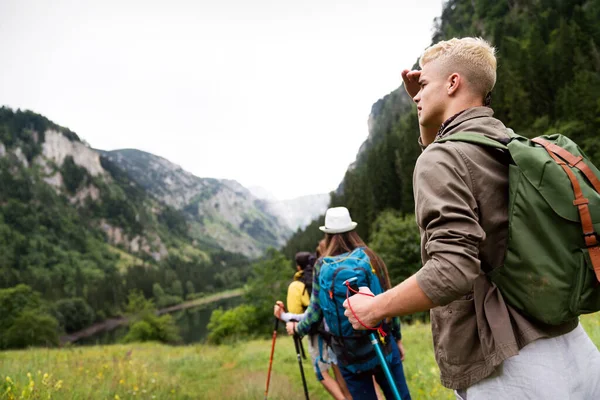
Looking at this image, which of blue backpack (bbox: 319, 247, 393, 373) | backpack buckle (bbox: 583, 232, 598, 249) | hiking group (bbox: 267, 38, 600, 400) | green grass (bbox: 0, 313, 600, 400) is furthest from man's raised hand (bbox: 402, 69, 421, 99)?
green grass (bbox: 0, 313, 600, 400)

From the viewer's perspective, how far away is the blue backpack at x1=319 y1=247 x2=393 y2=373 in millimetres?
3848

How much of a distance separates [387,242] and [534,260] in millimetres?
34384

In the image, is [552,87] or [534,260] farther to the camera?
[552,87]

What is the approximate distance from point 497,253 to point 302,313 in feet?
15.0

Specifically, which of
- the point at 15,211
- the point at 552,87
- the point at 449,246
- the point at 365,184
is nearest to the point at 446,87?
the point at 449,246

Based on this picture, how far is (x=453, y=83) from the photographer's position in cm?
191

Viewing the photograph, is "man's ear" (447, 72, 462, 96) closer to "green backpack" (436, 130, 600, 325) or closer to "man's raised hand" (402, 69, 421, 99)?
"man's raised hand" (402, 69, 421, 99)

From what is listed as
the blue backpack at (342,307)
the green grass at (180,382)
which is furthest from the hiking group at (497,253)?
the green grass at (180,382)

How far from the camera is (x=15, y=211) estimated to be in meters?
169

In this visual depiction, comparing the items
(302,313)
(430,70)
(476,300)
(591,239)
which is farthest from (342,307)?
(591,239)

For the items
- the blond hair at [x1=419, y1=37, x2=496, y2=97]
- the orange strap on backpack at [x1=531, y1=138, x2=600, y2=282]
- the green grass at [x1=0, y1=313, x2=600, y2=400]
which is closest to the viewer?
the orange strap on backpack at [x1=531, y1=138, x2=600, y2=282]

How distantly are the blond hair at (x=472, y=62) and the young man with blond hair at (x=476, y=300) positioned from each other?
0.22 metres

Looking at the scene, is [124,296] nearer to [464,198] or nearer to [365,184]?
[365,184]

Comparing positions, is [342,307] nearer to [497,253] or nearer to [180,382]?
[497,253]
